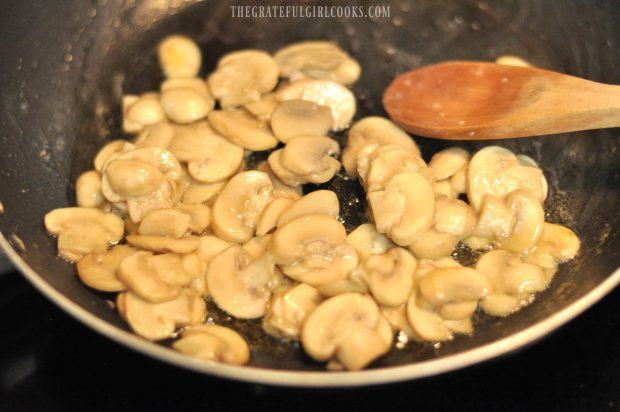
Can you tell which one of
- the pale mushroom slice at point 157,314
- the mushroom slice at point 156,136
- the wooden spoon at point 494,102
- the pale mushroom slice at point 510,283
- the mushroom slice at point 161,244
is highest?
the wooden spoon at point 494,102

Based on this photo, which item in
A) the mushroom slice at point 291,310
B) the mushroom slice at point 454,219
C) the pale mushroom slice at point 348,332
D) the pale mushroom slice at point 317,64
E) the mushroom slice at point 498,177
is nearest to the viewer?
the pale mushroom slice at point 348,332

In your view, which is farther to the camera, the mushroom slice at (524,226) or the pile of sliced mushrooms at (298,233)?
the mushroom slice at (524,226)

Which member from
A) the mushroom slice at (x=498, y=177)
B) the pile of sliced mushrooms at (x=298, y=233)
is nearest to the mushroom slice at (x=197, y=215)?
the pile of sliced mushrooms at (x=298, y=233)

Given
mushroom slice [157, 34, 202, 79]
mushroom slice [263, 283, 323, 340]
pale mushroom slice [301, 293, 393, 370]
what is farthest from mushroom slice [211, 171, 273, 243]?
mushroom slice [157, 34, 202, 79]

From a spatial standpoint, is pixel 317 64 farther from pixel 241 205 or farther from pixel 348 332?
pixel 348 332

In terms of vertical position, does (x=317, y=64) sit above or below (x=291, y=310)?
above

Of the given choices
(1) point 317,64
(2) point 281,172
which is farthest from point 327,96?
(2) point 281,172

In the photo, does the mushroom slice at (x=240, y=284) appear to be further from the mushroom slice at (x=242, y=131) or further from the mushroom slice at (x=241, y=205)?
the mushroom slice at (x=242, y=131)

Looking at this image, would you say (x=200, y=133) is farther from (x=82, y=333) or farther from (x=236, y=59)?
(x=82, y=333)
